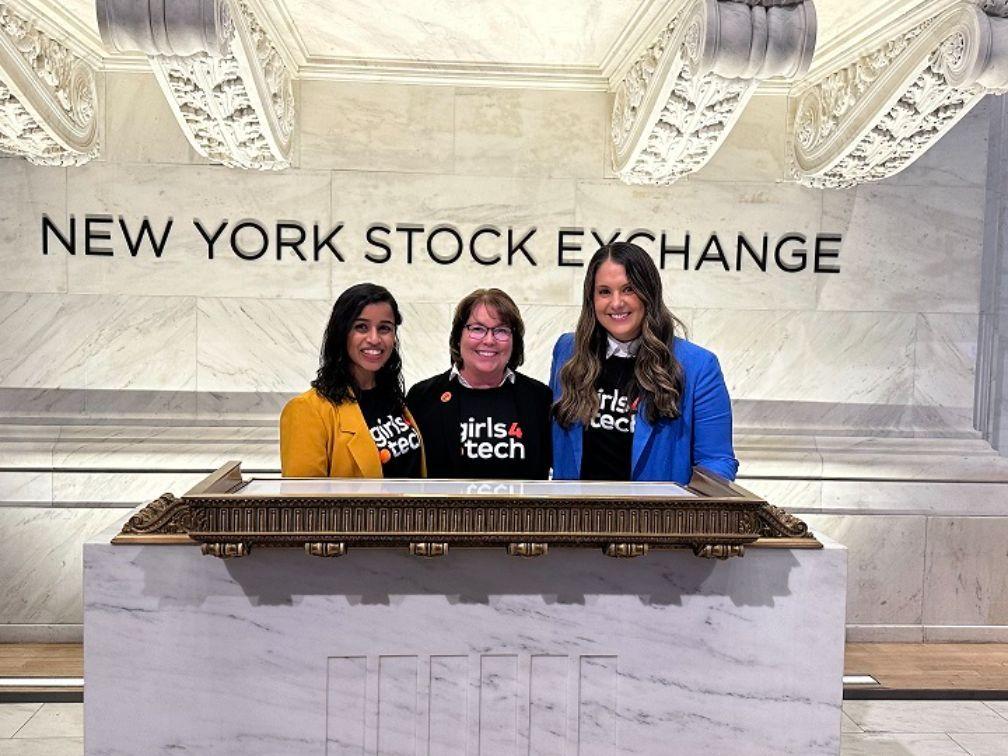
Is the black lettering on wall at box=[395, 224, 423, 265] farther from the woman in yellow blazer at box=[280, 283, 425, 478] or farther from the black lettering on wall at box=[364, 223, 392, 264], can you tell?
the woman in yellow blazer at box=[280, 283, 425, 478]

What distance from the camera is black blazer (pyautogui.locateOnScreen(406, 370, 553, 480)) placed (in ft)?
10.6

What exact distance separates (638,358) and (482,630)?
1030mm

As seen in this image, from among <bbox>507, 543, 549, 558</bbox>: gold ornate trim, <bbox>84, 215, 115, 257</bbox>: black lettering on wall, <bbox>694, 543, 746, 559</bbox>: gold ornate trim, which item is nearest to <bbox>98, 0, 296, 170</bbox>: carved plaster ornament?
Answer: <bbox>84, 215, 115, 257</bbox>: black lettering on wall

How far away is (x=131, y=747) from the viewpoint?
2512mm

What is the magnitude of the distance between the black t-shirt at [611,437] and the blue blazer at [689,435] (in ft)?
0.10

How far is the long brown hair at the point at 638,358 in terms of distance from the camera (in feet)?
9.72

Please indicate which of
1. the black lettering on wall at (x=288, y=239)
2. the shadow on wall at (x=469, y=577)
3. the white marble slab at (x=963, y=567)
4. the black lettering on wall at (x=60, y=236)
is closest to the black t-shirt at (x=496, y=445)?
the shadow on wall at (x=469, y=577)

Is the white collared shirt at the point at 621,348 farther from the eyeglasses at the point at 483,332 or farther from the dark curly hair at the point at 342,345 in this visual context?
the dark curly hair at the point at 342,345

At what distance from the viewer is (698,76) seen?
400 cm

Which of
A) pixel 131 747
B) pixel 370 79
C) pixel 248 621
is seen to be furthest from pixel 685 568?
pixel 370 79

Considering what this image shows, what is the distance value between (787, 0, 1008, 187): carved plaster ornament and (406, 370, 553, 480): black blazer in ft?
8.25

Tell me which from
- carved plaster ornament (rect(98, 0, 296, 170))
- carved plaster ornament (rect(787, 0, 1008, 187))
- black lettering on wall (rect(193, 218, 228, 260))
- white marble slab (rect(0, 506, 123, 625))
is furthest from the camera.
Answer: black lettering on wall (rect(193, 218, 228, 260))

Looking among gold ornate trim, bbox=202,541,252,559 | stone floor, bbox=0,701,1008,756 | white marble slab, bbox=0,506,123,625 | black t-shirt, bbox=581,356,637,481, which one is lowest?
stone floor, bbox=0,701,1008,756

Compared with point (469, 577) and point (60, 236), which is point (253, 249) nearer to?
point (60, 236)
